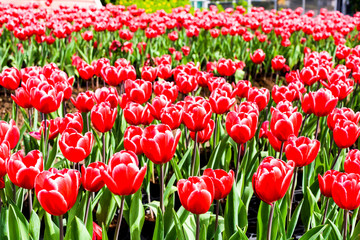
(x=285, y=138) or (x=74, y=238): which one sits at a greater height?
(x=285, y=138)

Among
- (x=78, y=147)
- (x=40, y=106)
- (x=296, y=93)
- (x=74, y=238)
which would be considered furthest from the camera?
(x=296, y=93)

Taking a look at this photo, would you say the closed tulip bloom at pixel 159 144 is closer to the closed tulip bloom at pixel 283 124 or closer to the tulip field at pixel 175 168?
the tulip field at pixel 175 168

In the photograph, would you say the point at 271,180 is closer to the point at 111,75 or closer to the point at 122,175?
the point at 122,175

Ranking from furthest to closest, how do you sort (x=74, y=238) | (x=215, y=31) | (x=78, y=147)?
(x=215, y=31) < (x=78, y=147) < (x=74, y=238)

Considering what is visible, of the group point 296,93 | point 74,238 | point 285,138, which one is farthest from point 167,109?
point 296,93

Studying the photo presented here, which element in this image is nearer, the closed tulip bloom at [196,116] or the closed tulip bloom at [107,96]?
the closed tulip bloom at [196,116]

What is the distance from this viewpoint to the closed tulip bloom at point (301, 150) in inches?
69.0

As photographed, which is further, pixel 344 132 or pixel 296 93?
pixel 296 93

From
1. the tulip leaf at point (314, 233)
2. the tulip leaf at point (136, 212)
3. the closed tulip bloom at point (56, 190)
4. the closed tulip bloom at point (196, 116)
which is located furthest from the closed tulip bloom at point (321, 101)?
the closed tulip bloom at point (56, 190)

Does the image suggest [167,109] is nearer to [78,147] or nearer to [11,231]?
[78,147]

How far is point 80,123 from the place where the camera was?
6.71 feet

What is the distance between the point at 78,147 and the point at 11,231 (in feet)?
1.27

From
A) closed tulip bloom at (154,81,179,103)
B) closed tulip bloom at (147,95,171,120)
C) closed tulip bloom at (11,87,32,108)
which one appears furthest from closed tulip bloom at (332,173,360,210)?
closed tulip bloom at (11,87,32,108)

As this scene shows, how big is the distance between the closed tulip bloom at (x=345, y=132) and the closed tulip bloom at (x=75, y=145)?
1.09 meters
